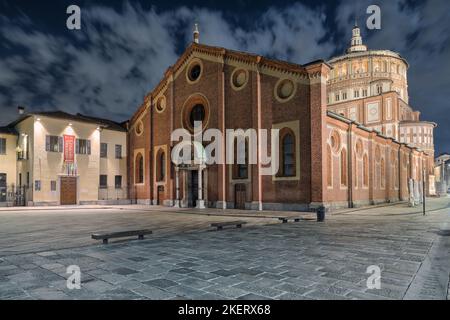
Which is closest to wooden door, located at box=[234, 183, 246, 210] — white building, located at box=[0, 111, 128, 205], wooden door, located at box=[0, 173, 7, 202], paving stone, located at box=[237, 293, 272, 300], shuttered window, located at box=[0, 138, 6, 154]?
white building, located at box=[0, 111, 128, 205]

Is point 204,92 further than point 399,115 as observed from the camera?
No

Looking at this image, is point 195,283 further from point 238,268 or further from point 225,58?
point 225,58

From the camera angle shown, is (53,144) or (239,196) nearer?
(239,196)

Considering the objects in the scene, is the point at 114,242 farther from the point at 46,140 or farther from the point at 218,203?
the point at 46,140

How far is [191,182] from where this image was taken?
94.3 feet

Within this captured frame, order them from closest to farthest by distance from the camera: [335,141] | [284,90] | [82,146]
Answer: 1. [284,90]
2. [335,141]
3. [82,146]

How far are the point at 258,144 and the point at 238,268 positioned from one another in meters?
17.7

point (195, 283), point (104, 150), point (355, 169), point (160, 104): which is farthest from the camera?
point (104, 150)

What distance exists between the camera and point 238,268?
6176 mm

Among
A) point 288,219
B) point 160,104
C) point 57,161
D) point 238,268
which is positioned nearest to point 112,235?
point 238,268

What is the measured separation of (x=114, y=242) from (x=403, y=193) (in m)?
39.3

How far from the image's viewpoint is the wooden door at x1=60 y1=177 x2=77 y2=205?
31.4 meters

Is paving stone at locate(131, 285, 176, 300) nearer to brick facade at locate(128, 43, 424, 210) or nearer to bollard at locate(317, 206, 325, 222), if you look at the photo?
bollard at locate(317, 206, 325, 222)
